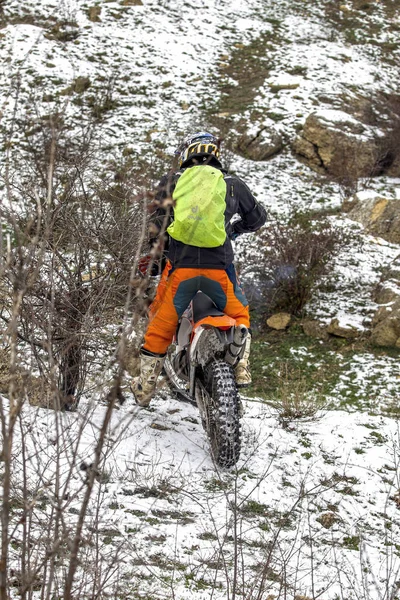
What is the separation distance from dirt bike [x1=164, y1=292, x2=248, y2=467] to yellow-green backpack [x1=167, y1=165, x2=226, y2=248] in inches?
15.0

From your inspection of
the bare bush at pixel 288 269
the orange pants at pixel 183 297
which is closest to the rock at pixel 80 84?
the bare bush at pixel 288 269

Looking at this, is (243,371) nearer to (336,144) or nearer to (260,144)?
(336,144)

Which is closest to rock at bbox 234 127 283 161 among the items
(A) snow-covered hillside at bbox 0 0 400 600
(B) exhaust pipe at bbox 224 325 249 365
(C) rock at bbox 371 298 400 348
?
(A) snow-covered hillside at bbox 0 0 400 600

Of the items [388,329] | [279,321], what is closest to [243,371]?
[388,329]

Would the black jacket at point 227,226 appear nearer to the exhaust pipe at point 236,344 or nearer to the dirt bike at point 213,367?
the dirt bike at point 213,367

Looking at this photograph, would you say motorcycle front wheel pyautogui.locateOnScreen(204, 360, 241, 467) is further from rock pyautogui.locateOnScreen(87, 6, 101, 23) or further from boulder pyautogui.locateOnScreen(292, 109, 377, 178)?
rock pyautogui.locateOnScreen(87, 6, 101, 23)

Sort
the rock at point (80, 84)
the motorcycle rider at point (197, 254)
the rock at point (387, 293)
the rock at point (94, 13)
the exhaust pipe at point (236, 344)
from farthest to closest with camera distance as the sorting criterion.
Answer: the rock at point (94, 13) < the rock at point (80, 84) < the rock at point (387, 293) < the exhaust pipe at point (236, 344) < the motorcycle rider at point (197, 254)

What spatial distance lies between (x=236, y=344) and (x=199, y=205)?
83cm

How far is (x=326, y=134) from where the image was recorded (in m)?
11.0

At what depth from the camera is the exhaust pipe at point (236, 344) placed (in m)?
3.46

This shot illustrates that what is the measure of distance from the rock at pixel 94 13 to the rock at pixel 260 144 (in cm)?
588

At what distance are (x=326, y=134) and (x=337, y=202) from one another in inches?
65.2

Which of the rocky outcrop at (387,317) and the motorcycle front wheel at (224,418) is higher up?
the motorcycle front wheel at (224,418)

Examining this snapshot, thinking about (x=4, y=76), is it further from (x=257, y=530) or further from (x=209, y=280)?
(x=257, y=530)
